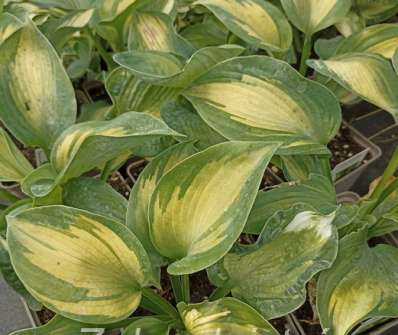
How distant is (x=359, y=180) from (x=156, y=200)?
0.68 metres

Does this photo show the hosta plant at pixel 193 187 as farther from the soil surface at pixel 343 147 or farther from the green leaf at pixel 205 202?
the soil surface at pixel 343 147

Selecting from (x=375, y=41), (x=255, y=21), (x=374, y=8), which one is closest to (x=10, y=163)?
(x=255, y=21)

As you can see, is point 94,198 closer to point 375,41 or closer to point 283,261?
point 283,261

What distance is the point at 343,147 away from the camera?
3.46 feet

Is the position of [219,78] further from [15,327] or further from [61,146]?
[15,327]

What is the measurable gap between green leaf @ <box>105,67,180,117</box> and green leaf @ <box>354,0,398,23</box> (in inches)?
20.5

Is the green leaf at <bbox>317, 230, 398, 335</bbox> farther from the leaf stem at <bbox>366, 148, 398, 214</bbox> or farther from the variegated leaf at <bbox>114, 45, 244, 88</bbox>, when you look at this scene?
the variegated leaf at <bbox>114, 45, 244, 88</bbox>

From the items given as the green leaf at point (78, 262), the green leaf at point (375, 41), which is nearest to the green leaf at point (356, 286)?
the green leaf at point (78, 262)

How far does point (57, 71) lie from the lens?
0.71 m

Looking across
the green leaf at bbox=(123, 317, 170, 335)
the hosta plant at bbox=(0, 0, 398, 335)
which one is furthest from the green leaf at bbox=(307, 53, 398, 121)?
the green leaf at bbox=(123, 317, 170, 335)

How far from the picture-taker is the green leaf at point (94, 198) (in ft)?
2.13

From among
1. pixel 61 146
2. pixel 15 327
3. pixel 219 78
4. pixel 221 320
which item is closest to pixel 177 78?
pixel 219 78

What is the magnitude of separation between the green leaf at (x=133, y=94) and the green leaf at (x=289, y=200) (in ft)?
0.70

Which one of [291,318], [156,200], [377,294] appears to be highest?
[156,200]
